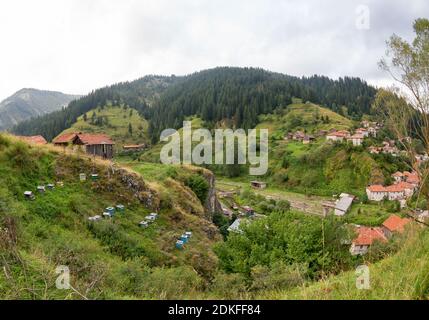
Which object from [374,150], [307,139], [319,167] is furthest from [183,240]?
[307,139]

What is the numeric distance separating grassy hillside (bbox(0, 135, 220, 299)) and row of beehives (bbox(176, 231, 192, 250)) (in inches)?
10.8

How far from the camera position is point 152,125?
107 metres

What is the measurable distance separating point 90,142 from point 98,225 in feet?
57.4

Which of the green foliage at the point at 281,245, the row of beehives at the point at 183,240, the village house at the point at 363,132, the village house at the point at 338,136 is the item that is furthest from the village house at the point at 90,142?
the village house at the point at 363,132

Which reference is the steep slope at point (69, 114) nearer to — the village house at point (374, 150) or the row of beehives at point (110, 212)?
the village house at point (374, 150)

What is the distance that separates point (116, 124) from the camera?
11794 cm

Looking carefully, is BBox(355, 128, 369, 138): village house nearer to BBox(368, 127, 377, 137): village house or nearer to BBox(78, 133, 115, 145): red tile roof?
BBox(368, 127, 377, 137): village house

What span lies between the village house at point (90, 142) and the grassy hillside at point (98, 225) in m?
9.34

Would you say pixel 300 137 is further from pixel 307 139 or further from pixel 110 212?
pixel 110 212

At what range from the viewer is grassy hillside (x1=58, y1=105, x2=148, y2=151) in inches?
4202

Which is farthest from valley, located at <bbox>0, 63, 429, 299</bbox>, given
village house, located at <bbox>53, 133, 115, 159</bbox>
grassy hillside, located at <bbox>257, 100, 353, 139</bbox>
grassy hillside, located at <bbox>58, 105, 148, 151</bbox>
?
grassy hillside, located at <bbox>58, 105, 148, 151</bbox>

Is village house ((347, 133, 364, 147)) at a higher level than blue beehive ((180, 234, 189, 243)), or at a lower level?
higher

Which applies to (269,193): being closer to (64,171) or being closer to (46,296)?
(64,171)
